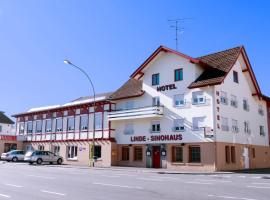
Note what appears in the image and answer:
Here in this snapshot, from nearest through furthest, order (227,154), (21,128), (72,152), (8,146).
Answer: (227,154) → (72,152) → (8,146) → (21,128)

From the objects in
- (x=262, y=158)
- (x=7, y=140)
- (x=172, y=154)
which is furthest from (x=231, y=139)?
(x=7, y=140)

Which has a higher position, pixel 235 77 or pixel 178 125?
pixel 235 77

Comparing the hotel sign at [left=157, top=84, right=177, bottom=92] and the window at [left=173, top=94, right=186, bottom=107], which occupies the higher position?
the hotel sign at [left=157, top=84, right=177, bottom=92]

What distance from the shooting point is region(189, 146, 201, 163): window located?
105 ft

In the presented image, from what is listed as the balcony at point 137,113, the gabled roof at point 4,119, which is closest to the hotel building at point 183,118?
the balcony at point 137,113

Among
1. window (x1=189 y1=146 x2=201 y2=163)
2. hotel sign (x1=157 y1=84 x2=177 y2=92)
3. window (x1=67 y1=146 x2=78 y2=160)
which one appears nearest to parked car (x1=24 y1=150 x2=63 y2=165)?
window (x1=67 y1=146 x2=78 y2=160)

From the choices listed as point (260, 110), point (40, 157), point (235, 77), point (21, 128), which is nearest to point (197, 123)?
point (235, 77)

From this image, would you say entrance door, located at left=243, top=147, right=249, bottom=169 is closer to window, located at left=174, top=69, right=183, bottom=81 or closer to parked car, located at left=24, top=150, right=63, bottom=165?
window, located at left=174, top=69, right=183, bottom=81

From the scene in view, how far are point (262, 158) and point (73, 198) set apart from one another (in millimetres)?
32672

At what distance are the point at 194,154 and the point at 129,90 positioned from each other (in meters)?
12.0

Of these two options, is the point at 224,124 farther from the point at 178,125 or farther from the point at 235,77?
the point at 235,77

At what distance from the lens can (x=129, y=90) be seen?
133 feet

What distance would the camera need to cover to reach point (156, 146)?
35.7 meters

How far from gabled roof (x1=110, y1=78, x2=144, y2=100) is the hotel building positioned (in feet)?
0.15
